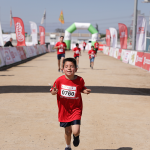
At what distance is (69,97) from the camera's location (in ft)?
11.3

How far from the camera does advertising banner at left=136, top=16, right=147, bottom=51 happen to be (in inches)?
762

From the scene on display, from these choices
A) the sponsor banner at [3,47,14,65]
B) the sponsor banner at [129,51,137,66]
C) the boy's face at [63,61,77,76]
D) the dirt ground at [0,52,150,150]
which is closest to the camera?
the boy's face at [63,61,77,76]

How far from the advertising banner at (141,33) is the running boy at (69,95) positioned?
1724 cm

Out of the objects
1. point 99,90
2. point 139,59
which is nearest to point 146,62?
point 139,59

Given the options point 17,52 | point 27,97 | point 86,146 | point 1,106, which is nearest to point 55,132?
point 86,146

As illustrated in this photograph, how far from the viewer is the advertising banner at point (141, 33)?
19359mm

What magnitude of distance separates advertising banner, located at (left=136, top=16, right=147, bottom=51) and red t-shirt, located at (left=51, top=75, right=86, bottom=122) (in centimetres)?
1725

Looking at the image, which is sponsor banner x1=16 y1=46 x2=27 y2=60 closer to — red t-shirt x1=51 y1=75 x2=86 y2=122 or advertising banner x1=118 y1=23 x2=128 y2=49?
advertising banner x1=118 y1=23 x2=128 y2=49

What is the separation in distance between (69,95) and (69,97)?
0.11ft

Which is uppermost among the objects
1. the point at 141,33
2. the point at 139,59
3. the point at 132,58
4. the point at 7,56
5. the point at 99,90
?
the point at 141,33

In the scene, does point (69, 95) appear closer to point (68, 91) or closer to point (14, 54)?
point (68, 91)

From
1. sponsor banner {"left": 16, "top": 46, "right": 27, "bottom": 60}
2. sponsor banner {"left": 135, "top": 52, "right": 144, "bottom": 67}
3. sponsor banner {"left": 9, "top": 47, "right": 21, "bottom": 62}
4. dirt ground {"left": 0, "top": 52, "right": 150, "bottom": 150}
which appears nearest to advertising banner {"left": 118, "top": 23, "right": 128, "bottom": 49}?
sponsor banner {"left": 135, "top": 52, "right": 144, "bottom": 67}

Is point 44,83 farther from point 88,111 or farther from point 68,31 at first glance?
point 68,31

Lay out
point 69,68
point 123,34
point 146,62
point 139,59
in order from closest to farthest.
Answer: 1. point 69,68
2. point 146,62
3. point 139,59
4. point 123,34
